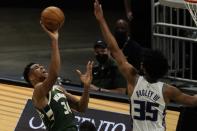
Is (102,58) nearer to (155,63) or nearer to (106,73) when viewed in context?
(106,73)

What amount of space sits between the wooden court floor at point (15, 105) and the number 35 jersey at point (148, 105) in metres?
2.17

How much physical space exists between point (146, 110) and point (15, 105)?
3.46 meters

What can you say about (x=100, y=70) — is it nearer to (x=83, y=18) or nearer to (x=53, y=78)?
(x=53, y=78)

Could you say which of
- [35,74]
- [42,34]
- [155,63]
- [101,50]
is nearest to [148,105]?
[155,63]

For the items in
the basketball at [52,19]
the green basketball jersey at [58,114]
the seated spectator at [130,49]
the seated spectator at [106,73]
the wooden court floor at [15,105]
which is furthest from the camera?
the seated spectator at [130,49]

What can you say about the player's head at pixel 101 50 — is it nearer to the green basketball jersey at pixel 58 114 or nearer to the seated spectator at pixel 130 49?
the seated spectator at pixel 130 49

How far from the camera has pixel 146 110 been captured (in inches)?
235

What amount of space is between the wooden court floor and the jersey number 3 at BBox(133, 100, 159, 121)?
218 cm

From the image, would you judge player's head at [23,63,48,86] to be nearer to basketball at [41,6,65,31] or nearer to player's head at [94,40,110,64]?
basketball at [41,6,65,31]

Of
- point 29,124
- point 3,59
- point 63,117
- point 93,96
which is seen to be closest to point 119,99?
point 93,96

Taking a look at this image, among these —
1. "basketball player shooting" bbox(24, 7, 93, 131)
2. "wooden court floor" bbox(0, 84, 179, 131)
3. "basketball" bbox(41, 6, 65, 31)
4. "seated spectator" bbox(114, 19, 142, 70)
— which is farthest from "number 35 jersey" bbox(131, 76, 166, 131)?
"seated spectator" bbox(114, 19, 142, 70)

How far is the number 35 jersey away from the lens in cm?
592

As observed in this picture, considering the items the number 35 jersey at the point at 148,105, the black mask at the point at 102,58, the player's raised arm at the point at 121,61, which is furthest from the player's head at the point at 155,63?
the black mask at the point at 102,58

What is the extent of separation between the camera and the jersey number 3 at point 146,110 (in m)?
5.95
